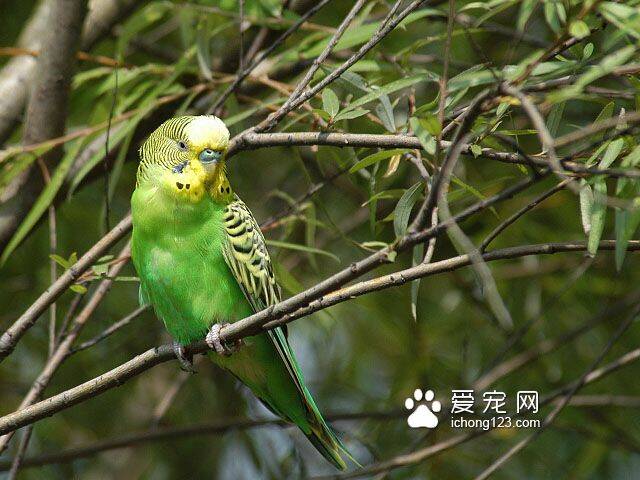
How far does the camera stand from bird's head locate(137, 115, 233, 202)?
280 centimetres

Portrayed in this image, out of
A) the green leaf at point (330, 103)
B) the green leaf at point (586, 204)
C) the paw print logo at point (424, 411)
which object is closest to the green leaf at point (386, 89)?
the green leaf at point (330, 103)

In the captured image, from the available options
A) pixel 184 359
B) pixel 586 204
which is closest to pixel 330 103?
pixel 586 204

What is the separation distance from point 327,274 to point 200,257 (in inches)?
88.1

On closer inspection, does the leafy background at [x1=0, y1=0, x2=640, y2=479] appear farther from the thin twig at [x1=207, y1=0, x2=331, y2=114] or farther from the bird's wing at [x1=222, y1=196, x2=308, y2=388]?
the thin twig at [x1=207, y1=0, x2=331, y2=114]

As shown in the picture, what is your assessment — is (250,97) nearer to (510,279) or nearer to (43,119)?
(43,119)

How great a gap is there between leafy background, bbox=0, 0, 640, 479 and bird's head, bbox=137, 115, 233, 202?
41 centimetres

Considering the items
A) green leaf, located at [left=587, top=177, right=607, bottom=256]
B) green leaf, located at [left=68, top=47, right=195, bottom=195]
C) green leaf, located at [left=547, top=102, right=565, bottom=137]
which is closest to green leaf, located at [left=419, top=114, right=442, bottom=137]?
green leaf, located at [left=587, top=177, right=607, bottom=256]

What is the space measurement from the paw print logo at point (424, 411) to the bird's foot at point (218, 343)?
3.91ft

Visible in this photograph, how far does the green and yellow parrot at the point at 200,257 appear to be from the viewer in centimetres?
298

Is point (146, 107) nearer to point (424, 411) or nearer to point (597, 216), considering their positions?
point (424, 411)

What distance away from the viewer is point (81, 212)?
4859 millimetres

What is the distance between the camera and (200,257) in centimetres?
309

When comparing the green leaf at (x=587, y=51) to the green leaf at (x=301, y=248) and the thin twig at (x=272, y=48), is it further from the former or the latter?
the green leaf at (x=301, y=248)

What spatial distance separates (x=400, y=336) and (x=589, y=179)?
270cm
